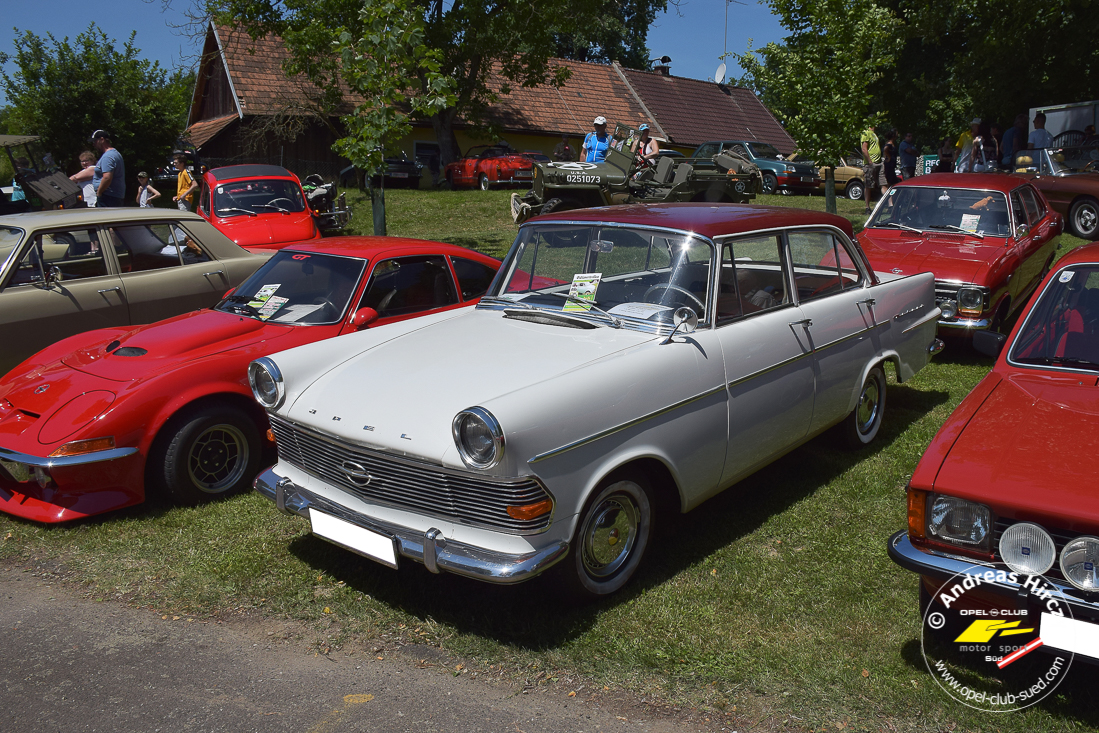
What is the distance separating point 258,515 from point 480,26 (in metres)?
18.0

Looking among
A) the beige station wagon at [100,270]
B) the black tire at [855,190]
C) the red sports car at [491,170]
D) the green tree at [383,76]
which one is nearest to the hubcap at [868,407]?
the beige station wagon at [100,270]

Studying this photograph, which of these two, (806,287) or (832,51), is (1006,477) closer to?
(806,287)

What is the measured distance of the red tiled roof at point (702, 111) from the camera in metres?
33.3

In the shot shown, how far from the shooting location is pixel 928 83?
97.6 ft

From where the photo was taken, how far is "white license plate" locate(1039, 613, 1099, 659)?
2375 millimetres

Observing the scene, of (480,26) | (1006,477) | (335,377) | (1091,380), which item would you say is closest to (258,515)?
(335,377)

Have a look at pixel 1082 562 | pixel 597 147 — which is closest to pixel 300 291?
pixel 1082 562

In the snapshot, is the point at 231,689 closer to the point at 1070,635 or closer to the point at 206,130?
the point at 1070,635

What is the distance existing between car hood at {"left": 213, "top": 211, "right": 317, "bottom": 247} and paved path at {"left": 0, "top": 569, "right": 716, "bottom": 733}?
769cm

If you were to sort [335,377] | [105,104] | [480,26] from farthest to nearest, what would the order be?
[105,104]
[480,26]
[335,377]

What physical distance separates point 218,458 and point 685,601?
284 cm

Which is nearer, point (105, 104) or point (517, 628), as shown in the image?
point (517, 628)

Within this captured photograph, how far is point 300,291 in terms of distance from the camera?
5188 mm

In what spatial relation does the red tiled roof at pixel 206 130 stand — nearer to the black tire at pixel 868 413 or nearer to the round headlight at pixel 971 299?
the round headlight at pixel 971 299
